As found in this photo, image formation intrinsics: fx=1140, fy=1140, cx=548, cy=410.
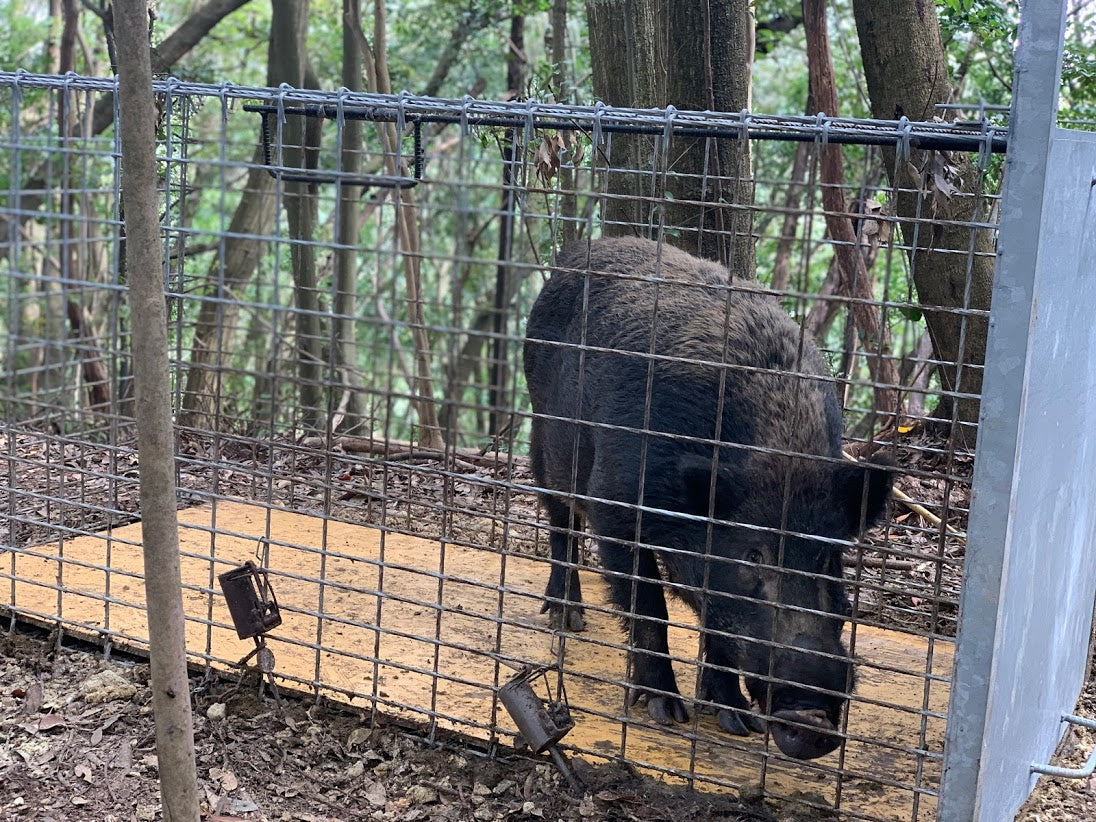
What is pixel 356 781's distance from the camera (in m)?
3.66

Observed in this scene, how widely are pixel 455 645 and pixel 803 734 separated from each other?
112 centimetres

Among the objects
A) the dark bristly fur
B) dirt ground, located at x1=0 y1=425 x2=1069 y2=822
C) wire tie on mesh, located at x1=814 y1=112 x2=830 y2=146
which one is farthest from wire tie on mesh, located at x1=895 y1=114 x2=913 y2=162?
dirt ground, located at x1=0 y1=425 x2=1069 y2=822

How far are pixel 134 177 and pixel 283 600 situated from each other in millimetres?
2787

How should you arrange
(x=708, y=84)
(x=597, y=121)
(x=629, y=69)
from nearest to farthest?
(x=597, y=121), (x=708, y=84), (x=629, y=69)

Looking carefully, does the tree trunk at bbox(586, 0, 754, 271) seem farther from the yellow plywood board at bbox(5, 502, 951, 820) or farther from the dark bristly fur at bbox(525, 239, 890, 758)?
the yellow plywood board at bbox(5, 502, 951, 820)

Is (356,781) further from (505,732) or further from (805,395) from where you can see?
(805,395)

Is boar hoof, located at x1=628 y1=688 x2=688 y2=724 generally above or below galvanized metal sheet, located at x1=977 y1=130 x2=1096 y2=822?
below

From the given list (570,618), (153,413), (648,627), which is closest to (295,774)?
(648,627)

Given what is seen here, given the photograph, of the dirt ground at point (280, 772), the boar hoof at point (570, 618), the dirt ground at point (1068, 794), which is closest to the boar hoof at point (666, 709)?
the dirt ground at point (280, 772)

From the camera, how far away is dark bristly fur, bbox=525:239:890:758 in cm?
339

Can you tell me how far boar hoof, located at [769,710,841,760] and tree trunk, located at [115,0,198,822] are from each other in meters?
1.64

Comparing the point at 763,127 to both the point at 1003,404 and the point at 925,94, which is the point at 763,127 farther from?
the point at 925,94

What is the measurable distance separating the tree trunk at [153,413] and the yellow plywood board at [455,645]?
3.38ft

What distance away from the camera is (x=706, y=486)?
3664 mm
